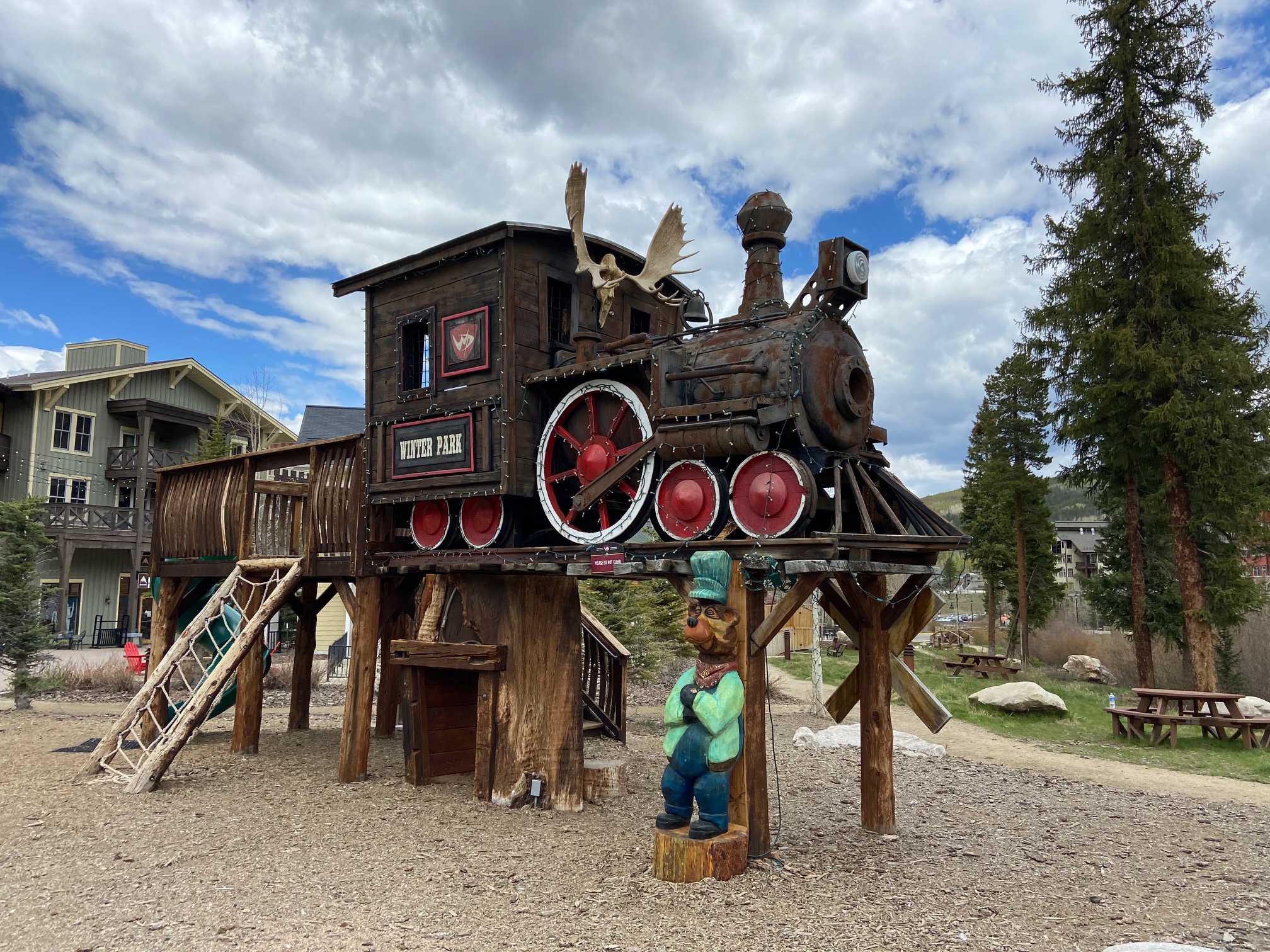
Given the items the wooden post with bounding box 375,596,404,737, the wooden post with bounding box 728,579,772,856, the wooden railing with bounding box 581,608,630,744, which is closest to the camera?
the wooden post with bounding box 728,579,772,856

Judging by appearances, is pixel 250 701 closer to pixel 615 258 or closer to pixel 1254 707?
pixel 615 258

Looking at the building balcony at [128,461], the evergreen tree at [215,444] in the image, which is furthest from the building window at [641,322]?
the building balcony at [128,461]

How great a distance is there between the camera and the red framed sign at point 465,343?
1020 centimetres

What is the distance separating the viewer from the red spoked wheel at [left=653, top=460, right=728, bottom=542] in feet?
26.0

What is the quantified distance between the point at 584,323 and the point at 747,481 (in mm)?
3829

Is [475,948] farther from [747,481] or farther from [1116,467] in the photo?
[1116,467]

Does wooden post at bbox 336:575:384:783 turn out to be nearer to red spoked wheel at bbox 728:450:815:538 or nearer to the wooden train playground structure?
the wooden train playground structure

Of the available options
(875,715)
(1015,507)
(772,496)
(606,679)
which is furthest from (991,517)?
(772,496)

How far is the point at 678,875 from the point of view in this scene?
7098 mm

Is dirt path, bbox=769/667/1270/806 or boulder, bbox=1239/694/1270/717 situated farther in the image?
boulder, bbox=1239/694/1270/717

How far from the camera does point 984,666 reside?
26984 millimetres

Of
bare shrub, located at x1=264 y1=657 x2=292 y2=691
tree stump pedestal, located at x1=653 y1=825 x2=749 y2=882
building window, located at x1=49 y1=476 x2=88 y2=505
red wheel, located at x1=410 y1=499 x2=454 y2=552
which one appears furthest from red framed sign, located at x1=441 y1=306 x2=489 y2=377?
building window, located at x1=49 y1=476 x2=88 y2=505

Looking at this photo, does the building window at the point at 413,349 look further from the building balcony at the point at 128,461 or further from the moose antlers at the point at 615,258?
the building balcony at the point at 128,461

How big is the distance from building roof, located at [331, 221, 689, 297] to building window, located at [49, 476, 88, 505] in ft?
A: 81.6
